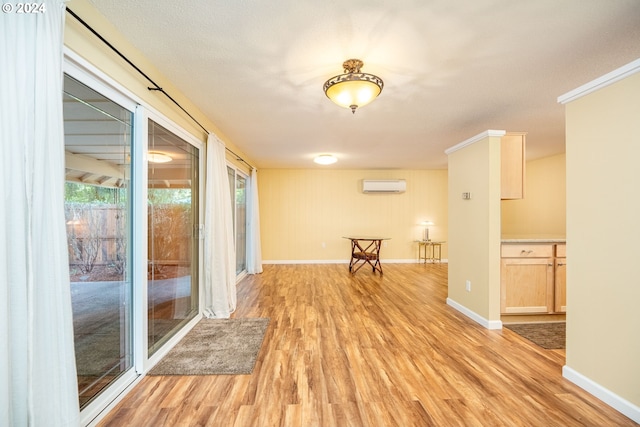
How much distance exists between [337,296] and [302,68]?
3.16 meters

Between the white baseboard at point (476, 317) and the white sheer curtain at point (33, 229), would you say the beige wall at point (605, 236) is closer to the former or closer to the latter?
the white baseboard at point (476, 317)

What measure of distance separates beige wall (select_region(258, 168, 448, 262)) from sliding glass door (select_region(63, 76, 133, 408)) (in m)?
5.00

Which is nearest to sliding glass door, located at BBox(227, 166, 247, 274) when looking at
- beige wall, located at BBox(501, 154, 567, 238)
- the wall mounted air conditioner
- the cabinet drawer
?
the wall mounted air conditioner

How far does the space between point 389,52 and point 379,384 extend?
2.43m

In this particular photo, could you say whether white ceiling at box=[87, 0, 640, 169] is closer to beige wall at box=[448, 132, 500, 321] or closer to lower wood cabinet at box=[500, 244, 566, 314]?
beige wall at box=[448, 132, 500, 321]

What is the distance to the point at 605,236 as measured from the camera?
5.97ft

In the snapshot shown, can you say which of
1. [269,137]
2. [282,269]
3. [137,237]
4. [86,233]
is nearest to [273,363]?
[137,237]

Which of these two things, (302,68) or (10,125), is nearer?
(10,125)

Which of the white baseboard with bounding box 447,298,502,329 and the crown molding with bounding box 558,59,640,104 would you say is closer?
the crown molding with bounding box 558,59,640,104

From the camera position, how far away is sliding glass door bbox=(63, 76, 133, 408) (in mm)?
1562

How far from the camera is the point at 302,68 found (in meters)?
2.24

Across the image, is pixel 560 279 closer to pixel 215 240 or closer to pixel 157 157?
pixel 215 240

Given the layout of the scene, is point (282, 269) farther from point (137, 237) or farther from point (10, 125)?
point (10, 125)

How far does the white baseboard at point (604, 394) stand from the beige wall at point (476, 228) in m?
0.98
